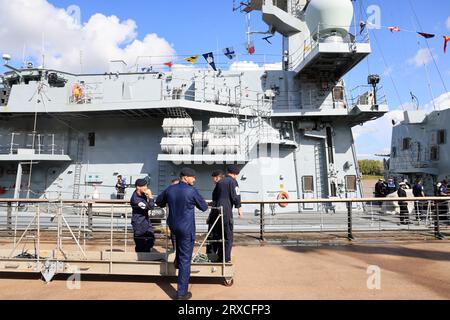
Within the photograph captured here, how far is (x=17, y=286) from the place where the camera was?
412 centimetres

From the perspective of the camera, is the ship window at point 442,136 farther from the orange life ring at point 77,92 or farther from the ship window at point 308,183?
the orange life ring at point 77,92

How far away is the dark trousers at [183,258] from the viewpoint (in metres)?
3.68

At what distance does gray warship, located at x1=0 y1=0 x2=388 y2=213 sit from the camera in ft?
35.1

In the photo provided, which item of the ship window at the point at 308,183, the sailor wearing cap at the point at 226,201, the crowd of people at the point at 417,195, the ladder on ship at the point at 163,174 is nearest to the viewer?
the sailor wearing cap at the point at 226,201

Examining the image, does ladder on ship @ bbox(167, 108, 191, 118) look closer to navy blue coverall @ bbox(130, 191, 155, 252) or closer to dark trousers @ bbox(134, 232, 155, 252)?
navy blue coverall @ bbox(130, 191, 155, 252)

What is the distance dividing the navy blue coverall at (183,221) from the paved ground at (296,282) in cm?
38

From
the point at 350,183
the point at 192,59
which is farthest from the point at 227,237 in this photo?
the point at 192,59

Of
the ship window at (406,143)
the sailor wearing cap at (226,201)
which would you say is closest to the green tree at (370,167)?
the ship window at (406,143)

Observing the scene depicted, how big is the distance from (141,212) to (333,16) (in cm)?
1042

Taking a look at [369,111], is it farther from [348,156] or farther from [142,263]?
Result: [142,263]

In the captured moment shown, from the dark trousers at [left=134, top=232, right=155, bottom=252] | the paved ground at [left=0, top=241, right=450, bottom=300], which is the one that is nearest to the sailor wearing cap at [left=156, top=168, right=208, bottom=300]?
the paved ground at [left=0, top=241, right=450, bottom=300]

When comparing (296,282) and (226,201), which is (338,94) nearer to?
(226,201)

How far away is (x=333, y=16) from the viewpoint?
11.6 m

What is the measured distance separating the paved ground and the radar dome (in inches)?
340
